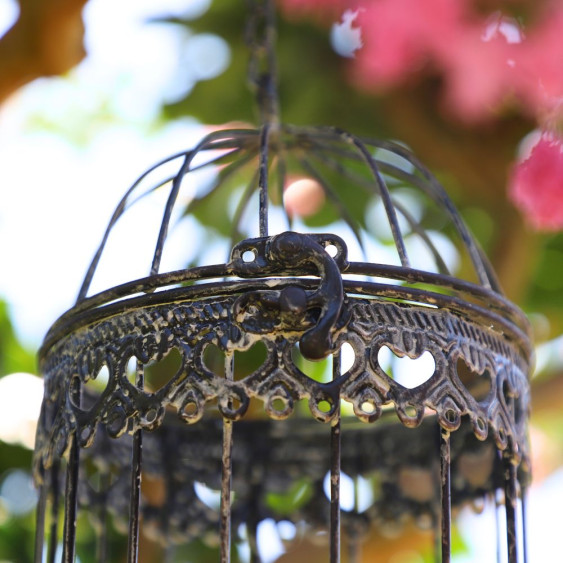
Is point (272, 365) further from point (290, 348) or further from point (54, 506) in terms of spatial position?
point (54, 506)

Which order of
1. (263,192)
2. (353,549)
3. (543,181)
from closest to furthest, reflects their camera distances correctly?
1. (263,192)
2. (543,181)
3. (353,549)

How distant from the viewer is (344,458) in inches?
56.4

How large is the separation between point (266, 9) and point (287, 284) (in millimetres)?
528

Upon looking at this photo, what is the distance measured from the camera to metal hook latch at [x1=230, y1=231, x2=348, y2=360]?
0.75 m

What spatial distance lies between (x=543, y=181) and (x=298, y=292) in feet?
2.12

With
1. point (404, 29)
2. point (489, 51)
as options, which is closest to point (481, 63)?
point (489, 51)

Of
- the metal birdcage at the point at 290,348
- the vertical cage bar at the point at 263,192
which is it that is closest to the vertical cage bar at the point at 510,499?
the metal birdcage at the point at 290,348

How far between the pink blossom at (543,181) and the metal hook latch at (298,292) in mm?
570

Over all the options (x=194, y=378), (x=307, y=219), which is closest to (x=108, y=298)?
(x=194, y=378)

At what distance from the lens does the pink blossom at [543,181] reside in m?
1.27

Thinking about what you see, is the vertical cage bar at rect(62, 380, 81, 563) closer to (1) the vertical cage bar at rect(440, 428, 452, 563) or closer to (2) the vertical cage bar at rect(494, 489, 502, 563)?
(1) the vertical cage bar at rect(440, 428, 452, 563)

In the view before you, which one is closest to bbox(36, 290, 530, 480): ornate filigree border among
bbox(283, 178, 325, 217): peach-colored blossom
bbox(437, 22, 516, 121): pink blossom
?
bbox(437, 22, 516, 121): pink blossom

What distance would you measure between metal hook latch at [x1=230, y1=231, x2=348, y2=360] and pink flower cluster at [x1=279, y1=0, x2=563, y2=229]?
524mm

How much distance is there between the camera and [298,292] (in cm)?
77
